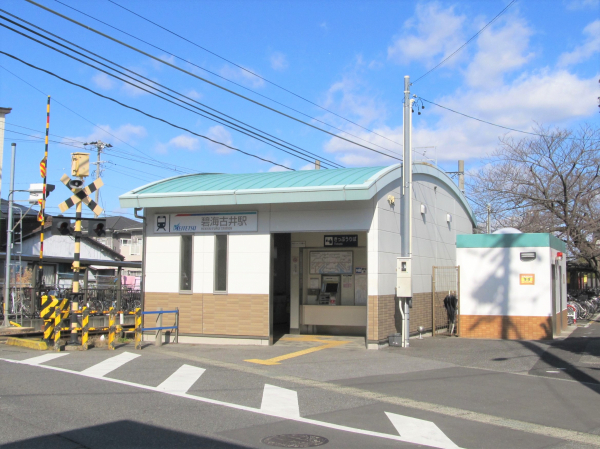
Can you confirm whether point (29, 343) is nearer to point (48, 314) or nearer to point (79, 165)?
point (48, 314)

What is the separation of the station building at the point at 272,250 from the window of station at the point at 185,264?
28mm

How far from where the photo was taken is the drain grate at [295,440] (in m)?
6.30

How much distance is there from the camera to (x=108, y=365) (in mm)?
11672

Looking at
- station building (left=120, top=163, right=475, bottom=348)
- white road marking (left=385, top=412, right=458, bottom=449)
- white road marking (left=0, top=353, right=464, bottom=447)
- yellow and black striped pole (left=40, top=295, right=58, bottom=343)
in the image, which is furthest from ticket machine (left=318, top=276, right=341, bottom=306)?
white road marking (left=385, top=412, right=458, bottom=449)

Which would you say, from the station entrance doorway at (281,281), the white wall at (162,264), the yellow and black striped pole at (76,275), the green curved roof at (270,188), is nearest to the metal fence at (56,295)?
the white wall at (162,264)

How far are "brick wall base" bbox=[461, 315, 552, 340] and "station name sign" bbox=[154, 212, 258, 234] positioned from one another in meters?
7.07

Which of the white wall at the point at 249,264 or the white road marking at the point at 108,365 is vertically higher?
the white wall at the point at 249,264

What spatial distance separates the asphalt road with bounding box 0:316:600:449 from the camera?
21.8 feet

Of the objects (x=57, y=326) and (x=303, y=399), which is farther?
(x=57, y=326)

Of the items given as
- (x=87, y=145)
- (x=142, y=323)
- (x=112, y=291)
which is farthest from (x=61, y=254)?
(x=142, y=323)

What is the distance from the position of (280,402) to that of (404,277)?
288 inches

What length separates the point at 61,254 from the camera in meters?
40.9

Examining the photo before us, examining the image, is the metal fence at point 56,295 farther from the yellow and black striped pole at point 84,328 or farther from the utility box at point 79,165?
the utility box at point 79,165

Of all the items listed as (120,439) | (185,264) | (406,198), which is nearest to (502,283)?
(406,198)
